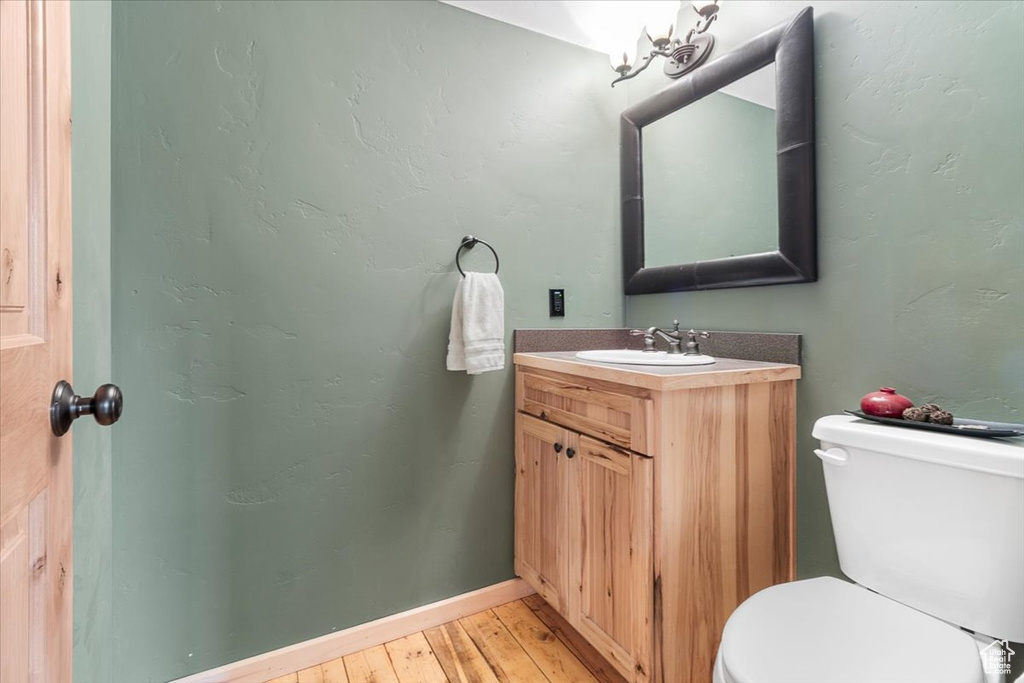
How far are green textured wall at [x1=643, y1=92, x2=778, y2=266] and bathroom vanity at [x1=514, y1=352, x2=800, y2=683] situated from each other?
1.44 ft

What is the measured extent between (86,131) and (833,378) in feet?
6.02

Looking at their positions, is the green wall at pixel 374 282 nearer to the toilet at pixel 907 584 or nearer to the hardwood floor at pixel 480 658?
the hardwood floor at pixel 480 658

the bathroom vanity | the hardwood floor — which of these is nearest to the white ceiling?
the bathroom vanity

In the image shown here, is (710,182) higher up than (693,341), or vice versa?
(710,182)

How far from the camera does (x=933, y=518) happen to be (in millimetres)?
926

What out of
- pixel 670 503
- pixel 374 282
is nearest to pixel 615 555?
pixel 670 503

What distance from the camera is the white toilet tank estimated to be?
845mm

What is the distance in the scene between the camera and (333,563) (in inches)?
59.5

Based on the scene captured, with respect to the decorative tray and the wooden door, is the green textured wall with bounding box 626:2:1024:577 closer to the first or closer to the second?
the decorative tray

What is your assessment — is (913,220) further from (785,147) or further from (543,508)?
(543,508)

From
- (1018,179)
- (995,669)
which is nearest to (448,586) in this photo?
(995,669)

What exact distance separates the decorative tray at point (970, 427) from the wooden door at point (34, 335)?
1.39 metres

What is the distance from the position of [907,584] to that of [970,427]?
1.12 feet

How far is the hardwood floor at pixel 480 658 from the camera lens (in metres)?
1.41
